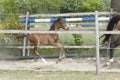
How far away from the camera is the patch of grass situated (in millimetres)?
8984

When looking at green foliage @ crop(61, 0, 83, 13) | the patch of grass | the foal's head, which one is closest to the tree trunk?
the foal's head

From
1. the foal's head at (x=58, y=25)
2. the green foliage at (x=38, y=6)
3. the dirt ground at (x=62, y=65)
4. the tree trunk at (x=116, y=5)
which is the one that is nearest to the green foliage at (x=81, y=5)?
the green foliage at (x=38, y=6)

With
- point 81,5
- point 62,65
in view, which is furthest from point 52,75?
point 81,5

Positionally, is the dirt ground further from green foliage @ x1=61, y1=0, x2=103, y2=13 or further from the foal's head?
green foliage @ x1=61, y1=0, x2=103, y2=13

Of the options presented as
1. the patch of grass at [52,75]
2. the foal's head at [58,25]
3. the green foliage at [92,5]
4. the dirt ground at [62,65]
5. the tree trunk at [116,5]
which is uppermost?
the tree trunk at [116,5]

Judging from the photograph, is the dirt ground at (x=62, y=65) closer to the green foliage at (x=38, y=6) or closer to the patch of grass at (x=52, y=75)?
the patch of grass at (x=52, y=75)

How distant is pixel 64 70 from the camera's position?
10336 mm

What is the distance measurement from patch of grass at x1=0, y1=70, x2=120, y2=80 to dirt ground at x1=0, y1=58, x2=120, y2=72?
28.5 inches

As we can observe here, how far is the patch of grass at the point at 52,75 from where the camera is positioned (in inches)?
354

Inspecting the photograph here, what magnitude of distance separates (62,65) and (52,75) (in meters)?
2.22

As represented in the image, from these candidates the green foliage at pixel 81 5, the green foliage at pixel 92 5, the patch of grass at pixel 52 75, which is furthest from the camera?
the green foliage at pixel 92 5

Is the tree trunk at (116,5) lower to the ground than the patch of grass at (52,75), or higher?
higher

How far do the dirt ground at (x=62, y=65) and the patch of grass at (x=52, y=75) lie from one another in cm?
72

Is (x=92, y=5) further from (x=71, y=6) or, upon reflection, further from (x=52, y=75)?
(x=52, y=75)
